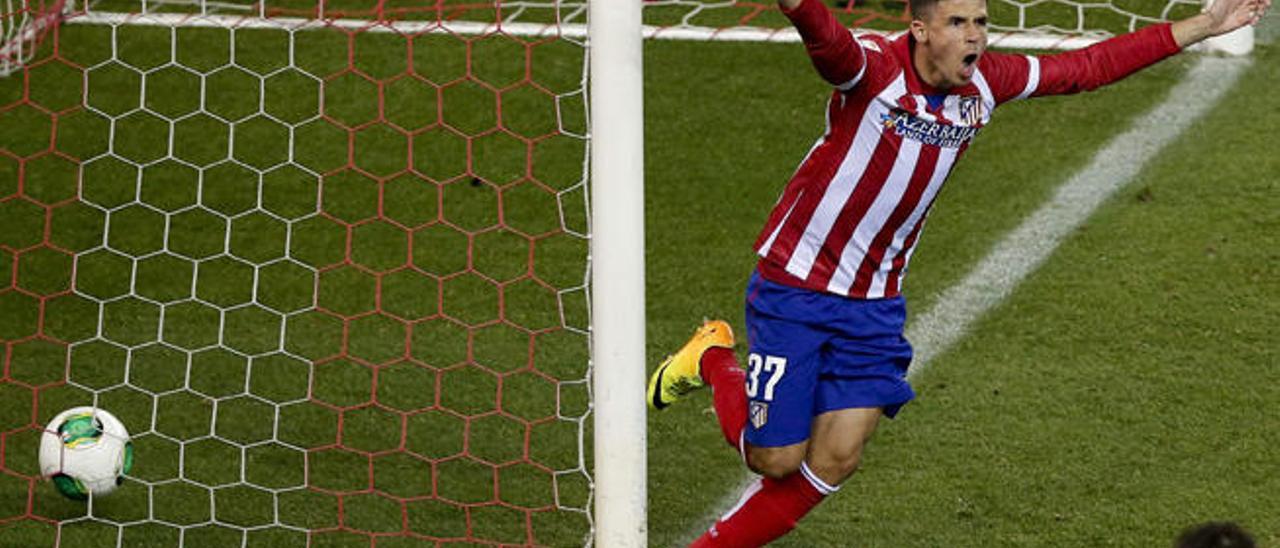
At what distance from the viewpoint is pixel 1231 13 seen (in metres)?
6.20

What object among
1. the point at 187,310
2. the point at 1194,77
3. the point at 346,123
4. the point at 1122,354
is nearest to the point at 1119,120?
the point at 1194,77

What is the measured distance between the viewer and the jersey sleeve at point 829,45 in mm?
5598

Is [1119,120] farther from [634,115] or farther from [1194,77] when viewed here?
[634,115]

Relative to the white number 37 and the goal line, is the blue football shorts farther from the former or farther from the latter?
the goal line

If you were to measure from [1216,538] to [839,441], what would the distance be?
2114mm

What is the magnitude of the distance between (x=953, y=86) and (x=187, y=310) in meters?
3.49

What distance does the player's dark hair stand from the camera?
421 cm

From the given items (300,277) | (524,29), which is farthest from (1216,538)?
(524,29)

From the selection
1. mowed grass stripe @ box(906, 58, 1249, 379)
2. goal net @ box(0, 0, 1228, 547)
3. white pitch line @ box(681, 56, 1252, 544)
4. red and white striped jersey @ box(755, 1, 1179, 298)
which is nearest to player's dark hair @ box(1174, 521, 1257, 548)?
red and white striped jersey @ box(755, 1, 1179, 298)

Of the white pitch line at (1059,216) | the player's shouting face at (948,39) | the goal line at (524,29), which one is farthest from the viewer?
the goal line at (524,29)

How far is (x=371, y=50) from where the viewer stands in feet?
33.9

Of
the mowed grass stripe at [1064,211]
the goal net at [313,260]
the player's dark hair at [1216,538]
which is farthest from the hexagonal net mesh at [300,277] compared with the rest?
the player's dark hair at [1216,538]

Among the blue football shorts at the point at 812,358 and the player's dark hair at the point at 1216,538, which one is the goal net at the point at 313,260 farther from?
the player's dark hair at the point at 1216,538

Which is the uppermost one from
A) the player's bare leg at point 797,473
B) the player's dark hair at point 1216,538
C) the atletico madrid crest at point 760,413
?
the player's dark hair at point 1216,538
